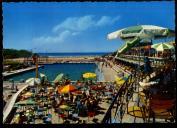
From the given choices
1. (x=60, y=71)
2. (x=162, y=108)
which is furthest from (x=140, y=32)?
(x=60, y=71)

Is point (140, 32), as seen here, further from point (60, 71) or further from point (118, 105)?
point (60, 71)

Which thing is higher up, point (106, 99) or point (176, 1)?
point (176, 1)

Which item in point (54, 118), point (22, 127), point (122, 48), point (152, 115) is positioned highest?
point (122, 48)

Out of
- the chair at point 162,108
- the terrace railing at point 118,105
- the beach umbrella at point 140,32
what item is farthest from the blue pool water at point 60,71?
the chair at point 162,108

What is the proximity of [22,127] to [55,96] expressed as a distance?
16.9 meters

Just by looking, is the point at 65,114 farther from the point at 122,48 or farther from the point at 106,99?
the point at 122,48

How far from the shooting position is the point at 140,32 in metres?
8.71

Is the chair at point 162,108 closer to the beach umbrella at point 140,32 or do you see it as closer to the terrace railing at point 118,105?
the terrace railing at point 118,105

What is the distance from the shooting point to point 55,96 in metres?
19.3

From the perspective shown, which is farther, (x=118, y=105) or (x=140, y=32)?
(x=140, y=32)

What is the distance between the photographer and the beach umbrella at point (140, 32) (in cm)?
831

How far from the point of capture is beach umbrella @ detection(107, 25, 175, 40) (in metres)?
8.31

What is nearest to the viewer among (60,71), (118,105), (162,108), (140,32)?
(118,105)

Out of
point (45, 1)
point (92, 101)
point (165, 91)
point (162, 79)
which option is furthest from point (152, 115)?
point (92, 101)
